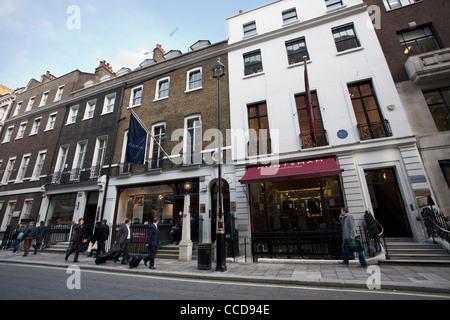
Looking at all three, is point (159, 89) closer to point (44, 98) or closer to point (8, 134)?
point (44, 98)

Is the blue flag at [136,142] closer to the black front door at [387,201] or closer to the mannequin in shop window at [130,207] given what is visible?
the mannequin in shop window at [130,207]

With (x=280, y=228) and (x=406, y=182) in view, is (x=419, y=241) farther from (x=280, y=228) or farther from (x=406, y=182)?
(x=280, y=228)

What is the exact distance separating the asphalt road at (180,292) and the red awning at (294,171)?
4.63 meters

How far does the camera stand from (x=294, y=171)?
→ 30.7 ft

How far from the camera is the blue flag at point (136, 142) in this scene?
1203 cm

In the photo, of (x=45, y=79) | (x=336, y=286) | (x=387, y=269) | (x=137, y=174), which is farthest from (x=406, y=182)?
(x=45, y=79)

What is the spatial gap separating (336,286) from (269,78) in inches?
439

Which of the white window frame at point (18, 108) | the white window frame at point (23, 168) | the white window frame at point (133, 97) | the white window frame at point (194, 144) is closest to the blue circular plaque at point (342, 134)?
the white window frame at point (194, 144)

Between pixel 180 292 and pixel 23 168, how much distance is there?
76.2ft

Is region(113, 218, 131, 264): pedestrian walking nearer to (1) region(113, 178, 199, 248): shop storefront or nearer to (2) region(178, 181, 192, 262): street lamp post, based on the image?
(1) region(113, 178, 199, 248): shop storefront

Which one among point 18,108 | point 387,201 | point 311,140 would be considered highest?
point 18,108

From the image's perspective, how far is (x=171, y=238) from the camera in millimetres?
11852

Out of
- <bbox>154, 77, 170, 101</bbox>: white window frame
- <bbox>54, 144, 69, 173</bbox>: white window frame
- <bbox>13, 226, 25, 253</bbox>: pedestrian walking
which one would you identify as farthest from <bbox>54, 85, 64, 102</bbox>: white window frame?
<bbox>13, 226, 25, 253</bbox>: pedestrian walking

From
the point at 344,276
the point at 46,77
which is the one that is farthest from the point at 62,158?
the point at 344,276
